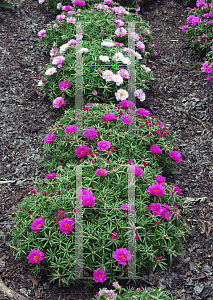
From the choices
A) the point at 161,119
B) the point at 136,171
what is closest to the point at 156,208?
the point at 136,171

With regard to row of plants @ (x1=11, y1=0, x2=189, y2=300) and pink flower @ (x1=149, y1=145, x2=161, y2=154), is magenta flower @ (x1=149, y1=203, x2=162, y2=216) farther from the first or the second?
pink flower @ (x1=149, y1=145, x2=161, y2=154)

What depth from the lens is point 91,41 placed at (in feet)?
15.5

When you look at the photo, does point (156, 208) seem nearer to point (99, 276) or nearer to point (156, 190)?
point (156, 190)

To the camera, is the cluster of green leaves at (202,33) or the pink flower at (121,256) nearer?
the pink flower at (121,256)

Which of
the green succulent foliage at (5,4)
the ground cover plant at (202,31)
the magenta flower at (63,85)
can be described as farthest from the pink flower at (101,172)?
the green succulent foliage at (5,4)

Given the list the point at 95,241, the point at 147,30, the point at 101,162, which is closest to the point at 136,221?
the point at 95,241

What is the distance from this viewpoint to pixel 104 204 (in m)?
2.89

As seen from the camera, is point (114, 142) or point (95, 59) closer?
point (114, 142)

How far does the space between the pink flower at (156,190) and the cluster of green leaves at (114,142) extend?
390mm

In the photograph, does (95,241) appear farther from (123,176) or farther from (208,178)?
(208,178)

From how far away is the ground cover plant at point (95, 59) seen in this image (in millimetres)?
4324

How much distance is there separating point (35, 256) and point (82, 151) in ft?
3.97

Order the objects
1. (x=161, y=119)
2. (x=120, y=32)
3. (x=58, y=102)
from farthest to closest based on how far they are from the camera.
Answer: (x=120, y=32), (x=161, y=119), (x=58, y=102)

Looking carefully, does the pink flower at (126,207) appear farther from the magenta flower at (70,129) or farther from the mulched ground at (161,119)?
the magenta flower at (70,129)
